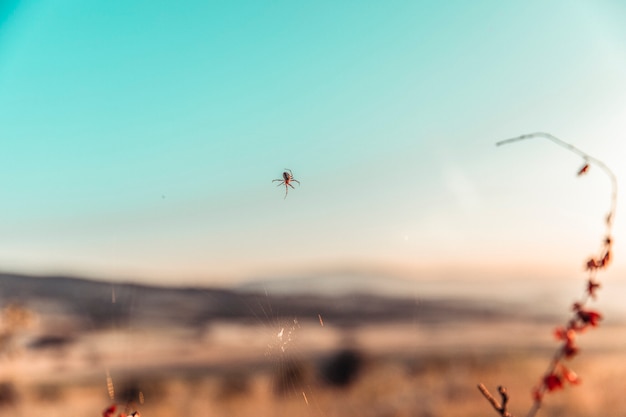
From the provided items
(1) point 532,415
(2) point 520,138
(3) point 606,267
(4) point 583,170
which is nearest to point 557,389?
(1) point 532,415

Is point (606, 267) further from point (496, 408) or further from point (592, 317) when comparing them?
point (496, 408)

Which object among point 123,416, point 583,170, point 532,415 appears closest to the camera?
point 532,415

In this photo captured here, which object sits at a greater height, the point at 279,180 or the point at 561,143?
the point at 279,180

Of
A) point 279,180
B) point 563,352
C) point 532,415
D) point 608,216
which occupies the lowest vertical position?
point 532,415

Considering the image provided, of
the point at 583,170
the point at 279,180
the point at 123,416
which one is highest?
the point at 279,180

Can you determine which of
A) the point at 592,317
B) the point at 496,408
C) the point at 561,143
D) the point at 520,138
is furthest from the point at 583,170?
the point at 496,408

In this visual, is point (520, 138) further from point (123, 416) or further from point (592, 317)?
point (123, 416)

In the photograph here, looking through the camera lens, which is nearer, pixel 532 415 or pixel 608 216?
pixel 532 415

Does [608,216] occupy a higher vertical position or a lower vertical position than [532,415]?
higher

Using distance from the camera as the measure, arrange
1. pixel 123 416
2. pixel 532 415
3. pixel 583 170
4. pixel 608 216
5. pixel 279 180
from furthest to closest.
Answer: pixel 279 180
pixel 123 416
pixel 583 170
pixel 608 216
pixel 532 415
